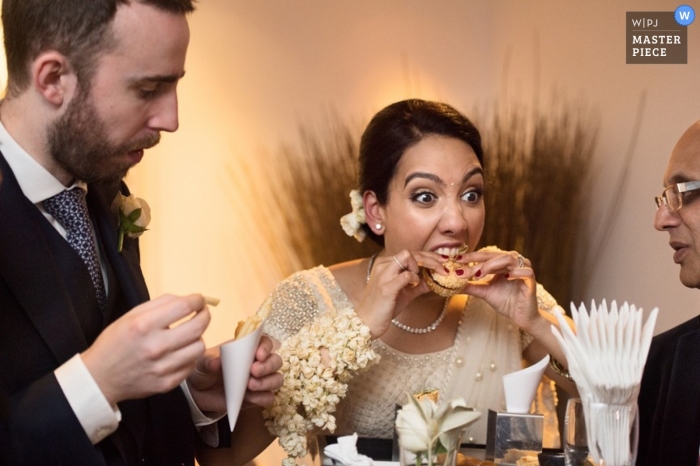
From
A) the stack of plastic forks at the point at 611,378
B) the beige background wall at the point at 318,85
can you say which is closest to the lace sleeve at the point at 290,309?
the stack of plastic forks at the point at 611,378

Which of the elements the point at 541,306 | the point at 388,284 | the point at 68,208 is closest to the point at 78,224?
the point at 68,208

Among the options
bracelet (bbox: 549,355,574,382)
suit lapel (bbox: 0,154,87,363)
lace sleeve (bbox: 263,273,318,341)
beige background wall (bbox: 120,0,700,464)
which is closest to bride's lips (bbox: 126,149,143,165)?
suit lapel (bbox: 0,154,87,363)

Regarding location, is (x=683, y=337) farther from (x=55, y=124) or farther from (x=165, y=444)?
(x=55, y=124)

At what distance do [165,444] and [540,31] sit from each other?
3.17 m

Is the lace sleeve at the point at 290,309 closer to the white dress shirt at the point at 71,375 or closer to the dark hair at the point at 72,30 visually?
the white dress shirt at the point at 71,375

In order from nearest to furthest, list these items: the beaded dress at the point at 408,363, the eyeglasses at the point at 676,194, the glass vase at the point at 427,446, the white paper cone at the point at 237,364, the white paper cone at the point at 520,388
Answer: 1. the glass vase at the point at 427,446
2. the white paper cone at the point at 237,364
3. the white paper cone at the point at 520,388
4. the eyeglasses at the point at 676,194
5. the beaded dress at the point at 408,363

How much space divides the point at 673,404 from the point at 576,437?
679 mm

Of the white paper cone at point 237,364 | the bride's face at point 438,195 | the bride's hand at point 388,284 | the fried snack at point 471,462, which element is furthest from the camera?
the bride's face at point 438,195

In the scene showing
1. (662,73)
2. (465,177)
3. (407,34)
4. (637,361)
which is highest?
(407,34)

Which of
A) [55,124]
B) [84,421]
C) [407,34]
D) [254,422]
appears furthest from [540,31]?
[84,421]

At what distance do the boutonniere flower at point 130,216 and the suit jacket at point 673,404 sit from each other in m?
1.50

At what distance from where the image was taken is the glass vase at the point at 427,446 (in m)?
1.67

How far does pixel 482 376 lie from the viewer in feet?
9.61

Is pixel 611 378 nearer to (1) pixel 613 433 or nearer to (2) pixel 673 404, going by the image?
(1) pixel 613 433
